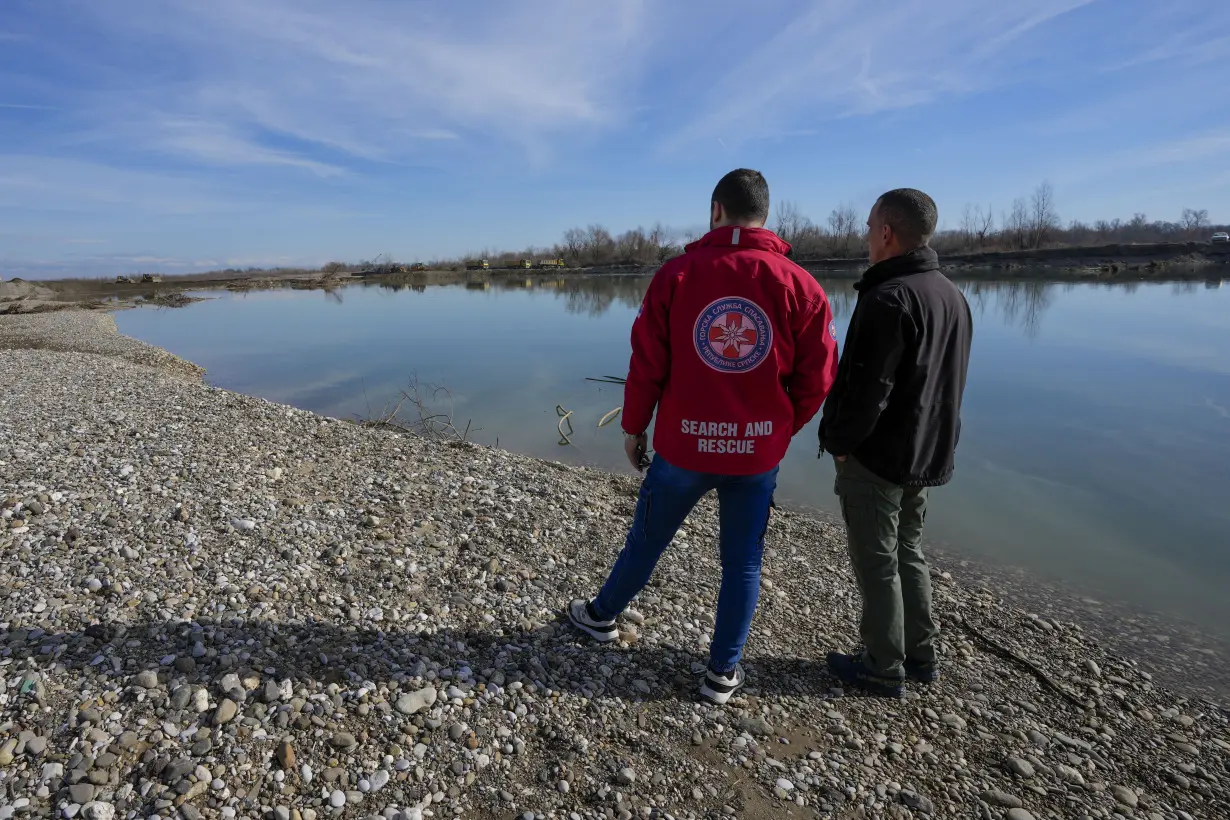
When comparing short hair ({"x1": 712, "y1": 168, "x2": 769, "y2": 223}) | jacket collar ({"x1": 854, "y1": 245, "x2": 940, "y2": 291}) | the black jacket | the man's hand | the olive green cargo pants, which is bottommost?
the olive green cargo pants

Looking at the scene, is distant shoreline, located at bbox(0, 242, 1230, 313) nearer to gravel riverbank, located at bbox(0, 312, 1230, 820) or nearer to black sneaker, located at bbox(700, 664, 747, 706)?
gravel riverbank, located at bbox(0, 312, 1230, 820)

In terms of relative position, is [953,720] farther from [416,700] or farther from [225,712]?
[225,712]

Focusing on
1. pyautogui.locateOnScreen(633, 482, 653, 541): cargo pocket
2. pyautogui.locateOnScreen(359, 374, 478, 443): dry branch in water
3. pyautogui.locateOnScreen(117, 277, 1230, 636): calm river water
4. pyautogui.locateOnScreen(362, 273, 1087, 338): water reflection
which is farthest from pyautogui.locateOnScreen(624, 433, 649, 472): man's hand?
pyautogui.locateOnScreen(362, 273, 1087, 338): water reflection

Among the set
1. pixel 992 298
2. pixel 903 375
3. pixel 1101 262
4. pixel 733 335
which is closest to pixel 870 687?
pixel 903 375

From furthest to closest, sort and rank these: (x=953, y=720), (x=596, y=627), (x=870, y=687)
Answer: (x=596, y=627) < (x=870, y=687) < (x=953, y=720)

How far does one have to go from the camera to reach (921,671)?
150 inches

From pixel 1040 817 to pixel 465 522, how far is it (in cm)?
446

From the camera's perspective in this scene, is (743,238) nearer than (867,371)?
Yes

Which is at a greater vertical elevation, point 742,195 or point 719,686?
point 742,195

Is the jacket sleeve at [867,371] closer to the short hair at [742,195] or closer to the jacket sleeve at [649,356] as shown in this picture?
the short hair at [742,195]

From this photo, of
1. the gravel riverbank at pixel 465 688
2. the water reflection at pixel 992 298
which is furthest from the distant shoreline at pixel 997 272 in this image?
the gravel riverbank at pixel 465 688

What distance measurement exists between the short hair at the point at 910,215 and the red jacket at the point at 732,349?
24.7 inches

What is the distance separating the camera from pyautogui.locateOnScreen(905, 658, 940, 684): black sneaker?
12.5ft

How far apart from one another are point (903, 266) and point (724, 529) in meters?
1.56
